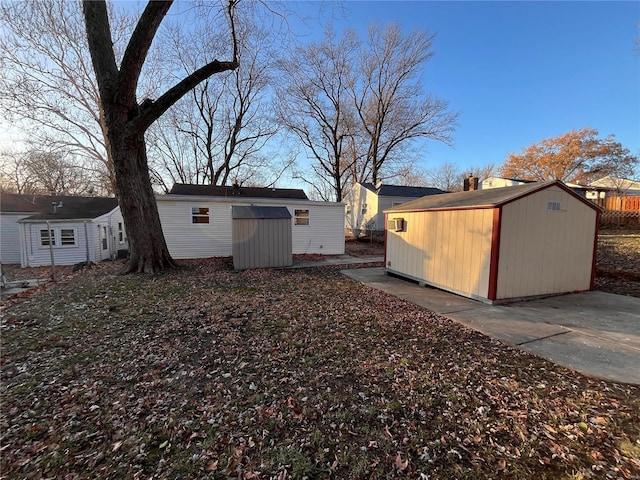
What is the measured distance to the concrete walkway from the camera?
132 inches

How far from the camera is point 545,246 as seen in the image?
6.14 metres

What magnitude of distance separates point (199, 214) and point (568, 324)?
1285 cm

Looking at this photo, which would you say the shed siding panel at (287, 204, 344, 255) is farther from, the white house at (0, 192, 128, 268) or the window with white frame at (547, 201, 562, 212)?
the window with white frame at (547, 201, 562, 212)

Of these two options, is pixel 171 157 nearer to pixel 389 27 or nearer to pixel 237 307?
pixel 389 27

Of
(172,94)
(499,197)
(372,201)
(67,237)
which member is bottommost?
(67,237)

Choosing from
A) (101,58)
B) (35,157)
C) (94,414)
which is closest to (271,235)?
(101,58)

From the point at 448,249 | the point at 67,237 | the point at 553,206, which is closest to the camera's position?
the point at 553,206

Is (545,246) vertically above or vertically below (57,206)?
below

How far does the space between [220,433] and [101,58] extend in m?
9.65

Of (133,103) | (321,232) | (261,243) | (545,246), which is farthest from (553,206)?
(133,103)

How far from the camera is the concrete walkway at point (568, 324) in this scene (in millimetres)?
3354

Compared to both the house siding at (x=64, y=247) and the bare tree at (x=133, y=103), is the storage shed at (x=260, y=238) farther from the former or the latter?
the house siding at (x=64, y=247)

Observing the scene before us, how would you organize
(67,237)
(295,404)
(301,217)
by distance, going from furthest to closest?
(301,217) → (67,237) → (295,404)

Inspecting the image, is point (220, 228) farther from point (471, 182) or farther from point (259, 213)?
point (471, 182)
